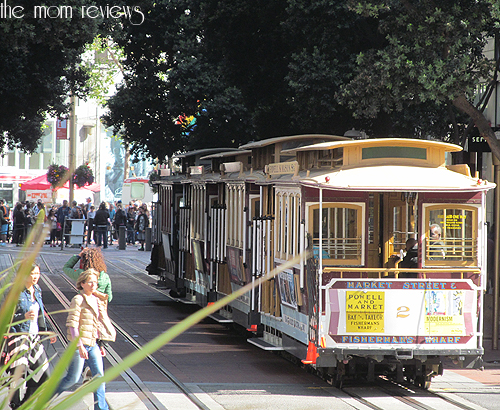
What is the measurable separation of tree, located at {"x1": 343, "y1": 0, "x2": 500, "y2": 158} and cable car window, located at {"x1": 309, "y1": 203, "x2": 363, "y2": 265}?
2768mm

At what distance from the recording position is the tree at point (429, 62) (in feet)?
39.1

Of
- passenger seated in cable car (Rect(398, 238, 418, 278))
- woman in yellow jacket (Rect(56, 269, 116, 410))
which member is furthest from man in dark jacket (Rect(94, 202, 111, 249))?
woman in yellow jacket (Rect(56, 269, 116, 410))

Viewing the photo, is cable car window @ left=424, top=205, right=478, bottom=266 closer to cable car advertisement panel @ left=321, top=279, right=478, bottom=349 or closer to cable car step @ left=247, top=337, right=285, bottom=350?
cable car advertisement panel @ left=321, top=279, right=478, bottom=349

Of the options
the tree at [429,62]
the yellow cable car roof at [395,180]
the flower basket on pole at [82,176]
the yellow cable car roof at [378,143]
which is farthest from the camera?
the flower basket on pole at [82,176]

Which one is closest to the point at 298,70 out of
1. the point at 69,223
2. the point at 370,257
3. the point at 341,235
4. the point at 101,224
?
the point at 370,257

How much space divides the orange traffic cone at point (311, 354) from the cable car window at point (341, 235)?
3.97 feet

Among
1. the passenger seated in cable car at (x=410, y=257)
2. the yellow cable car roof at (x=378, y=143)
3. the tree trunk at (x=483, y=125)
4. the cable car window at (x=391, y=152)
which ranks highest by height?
the tree trunk at (x=483, y=125)

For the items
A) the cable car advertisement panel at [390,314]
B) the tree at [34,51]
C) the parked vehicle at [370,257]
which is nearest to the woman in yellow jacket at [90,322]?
the parked vehicle at [370,257]

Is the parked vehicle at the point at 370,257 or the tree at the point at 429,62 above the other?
the tree at the point at 429,62

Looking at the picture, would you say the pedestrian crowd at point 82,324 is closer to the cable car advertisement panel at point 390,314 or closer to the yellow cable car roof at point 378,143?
the cable car advertisement panel at point 390,314

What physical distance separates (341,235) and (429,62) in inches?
148

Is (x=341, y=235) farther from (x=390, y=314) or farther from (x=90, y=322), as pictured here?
(x=90, y=322)

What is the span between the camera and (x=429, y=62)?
12453 millimetres

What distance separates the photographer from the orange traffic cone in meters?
9.25
